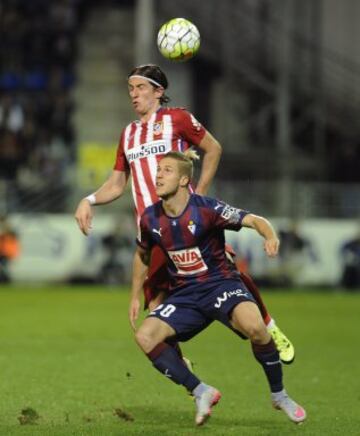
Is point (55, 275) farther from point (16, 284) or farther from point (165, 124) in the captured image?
point (165, 124)

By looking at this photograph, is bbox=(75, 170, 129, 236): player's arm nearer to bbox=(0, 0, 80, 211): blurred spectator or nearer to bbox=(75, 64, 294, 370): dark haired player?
bbox=(75, 64, 294, 370): dark haired player

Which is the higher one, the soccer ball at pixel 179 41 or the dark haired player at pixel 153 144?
the soccer ball at pixel 179 41

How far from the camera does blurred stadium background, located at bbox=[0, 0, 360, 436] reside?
1942 centimetres

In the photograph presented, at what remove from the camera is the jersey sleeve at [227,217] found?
825 cm

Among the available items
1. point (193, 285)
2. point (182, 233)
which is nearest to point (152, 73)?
point (182, 233)

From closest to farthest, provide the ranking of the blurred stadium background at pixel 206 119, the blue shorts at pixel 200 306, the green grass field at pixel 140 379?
the blue shorts at pixel 200 306
the green grass field at pixel 140 379
the blurred stadium background at pixel 206 119

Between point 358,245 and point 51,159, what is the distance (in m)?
7.01

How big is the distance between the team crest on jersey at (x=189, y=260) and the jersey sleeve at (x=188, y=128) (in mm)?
1182

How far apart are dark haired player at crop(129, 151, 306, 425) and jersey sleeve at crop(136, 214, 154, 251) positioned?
0.04 meters

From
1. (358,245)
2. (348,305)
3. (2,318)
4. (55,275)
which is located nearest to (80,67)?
(55,275)

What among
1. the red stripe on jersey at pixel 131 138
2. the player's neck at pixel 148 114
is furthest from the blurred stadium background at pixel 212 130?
the player's neck at pixel 148 114

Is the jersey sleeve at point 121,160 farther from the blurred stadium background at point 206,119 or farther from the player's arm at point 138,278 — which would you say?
the blurred stadium background at point 206,119

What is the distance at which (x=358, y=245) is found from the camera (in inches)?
1040

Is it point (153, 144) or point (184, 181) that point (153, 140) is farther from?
point (184, 181)
